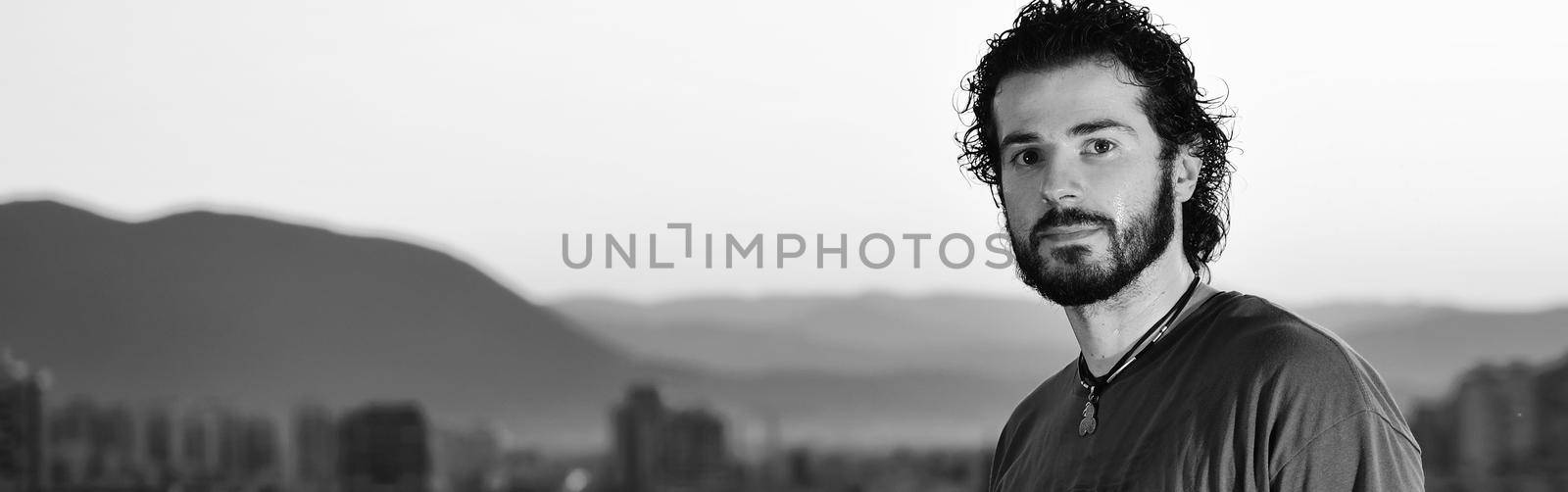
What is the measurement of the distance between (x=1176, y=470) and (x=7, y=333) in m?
29.5

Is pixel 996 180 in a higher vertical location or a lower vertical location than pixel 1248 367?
higher

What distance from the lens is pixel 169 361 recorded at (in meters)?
25.6

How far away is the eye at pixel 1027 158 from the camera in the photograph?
54.9 inches

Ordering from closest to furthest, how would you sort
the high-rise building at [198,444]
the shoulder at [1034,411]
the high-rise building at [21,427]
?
the shoulder at [1034,411], the high-rise building at [198,444], the high-rise building at [21,427]

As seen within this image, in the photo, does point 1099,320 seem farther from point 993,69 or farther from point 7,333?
point 7,333

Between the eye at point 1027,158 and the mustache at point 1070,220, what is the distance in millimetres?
64

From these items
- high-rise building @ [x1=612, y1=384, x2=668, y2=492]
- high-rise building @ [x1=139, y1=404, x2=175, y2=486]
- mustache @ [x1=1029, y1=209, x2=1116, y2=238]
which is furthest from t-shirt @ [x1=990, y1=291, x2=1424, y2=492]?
high-rise building @ [x1=139, y1=404, x2=175, y2=486]

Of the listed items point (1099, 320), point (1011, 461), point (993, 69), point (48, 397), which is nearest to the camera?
point (1099, 320)

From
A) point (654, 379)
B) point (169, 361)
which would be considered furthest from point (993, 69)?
point (169, 361)

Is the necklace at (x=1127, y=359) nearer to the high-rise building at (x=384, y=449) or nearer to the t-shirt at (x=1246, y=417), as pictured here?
the t-shirt at (x=1246, y=417)

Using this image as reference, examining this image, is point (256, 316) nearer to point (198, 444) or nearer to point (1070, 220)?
point (198, 444)

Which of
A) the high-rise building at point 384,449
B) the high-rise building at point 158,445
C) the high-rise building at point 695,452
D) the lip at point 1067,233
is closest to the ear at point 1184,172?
the lip at point 1067,233

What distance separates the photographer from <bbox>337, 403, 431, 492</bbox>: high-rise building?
1099 inches

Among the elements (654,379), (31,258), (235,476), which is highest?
(31,258)
